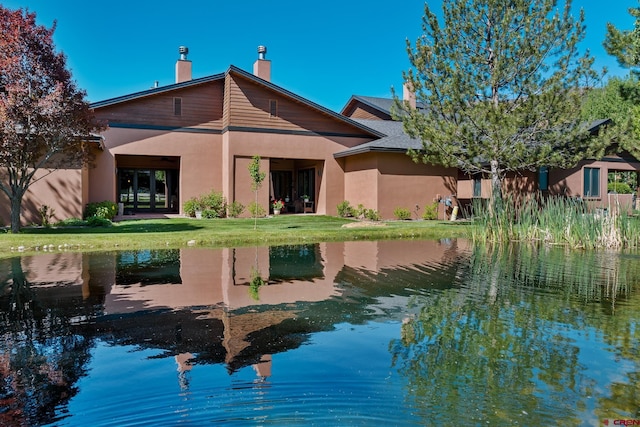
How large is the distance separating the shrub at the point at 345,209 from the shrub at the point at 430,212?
3.17 m

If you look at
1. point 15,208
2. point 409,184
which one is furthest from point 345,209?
point 15,208

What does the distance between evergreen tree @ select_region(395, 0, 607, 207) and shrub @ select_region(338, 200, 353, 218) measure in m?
5.48

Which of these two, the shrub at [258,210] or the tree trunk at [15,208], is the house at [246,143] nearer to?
the shrub at [258,210]

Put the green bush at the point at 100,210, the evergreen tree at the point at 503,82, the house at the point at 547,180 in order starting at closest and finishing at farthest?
the evergreen tree at the point at 503,82 → the green bush at the point at 100,210 → the house at the point at 547,180

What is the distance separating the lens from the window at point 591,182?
22.0 meters

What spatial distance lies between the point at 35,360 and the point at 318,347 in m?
2.54

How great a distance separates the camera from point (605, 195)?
22.1 m

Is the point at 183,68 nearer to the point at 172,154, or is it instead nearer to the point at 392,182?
the point at 172,154

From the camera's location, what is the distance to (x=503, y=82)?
16766 mm

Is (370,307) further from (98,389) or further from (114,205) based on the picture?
(114,205)

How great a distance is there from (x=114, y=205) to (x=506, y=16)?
50.3 ft

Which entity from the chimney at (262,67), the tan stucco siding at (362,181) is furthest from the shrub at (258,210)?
the chimney at (262,67)

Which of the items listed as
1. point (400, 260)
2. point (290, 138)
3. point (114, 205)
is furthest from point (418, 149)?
point (114, 205)

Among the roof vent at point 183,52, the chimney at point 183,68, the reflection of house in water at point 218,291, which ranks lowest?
the reflection of house in water at point 218,291
